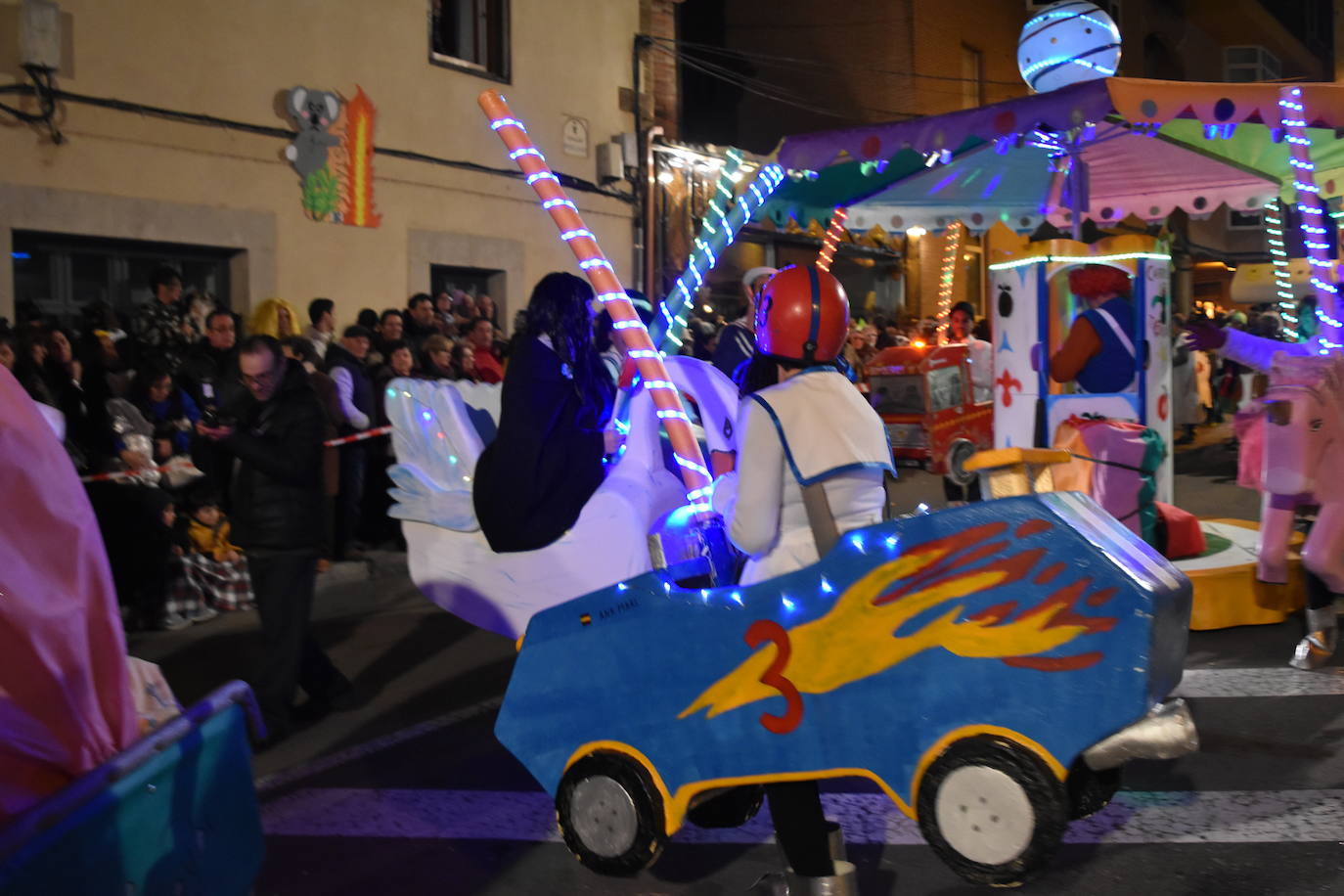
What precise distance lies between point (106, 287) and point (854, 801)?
28.2ft

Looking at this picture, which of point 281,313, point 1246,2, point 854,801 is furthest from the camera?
point 1246,2

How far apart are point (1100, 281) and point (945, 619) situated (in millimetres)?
4675

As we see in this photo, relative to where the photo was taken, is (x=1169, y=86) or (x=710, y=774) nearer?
(x=710, y=774)

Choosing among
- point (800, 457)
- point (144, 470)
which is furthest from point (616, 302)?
point (144, 470)

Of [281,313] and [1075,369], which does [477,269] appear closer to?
[281,313]

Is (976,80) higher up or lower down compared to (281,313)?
higher up

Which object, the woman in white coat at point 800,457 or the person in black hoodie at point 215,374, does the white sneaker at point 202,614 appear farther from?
the woman in white coat at point 800,457

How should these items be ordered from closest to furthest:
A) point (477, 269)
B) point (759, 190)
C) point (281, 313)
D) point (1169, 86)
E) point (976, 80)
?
point (1169, 86) → point (759, 190) → point (281, 313) → point (477, 269) → point (976, 80)

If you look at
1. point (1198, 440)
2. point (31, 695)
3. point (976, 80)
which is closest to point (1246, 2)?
point (976, 80)

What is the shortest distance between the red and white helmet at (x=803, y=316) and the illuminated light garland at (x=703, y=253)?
198cm

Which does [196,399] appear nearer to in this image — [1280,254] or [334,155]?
[334,155]

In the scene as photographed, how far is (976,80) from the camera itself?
24547 mm

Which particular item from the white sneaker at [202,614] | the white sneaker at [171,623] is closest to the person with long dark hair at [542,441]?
the white sneaker at [171,623]

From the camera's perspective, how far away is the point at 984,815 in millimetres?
3215
